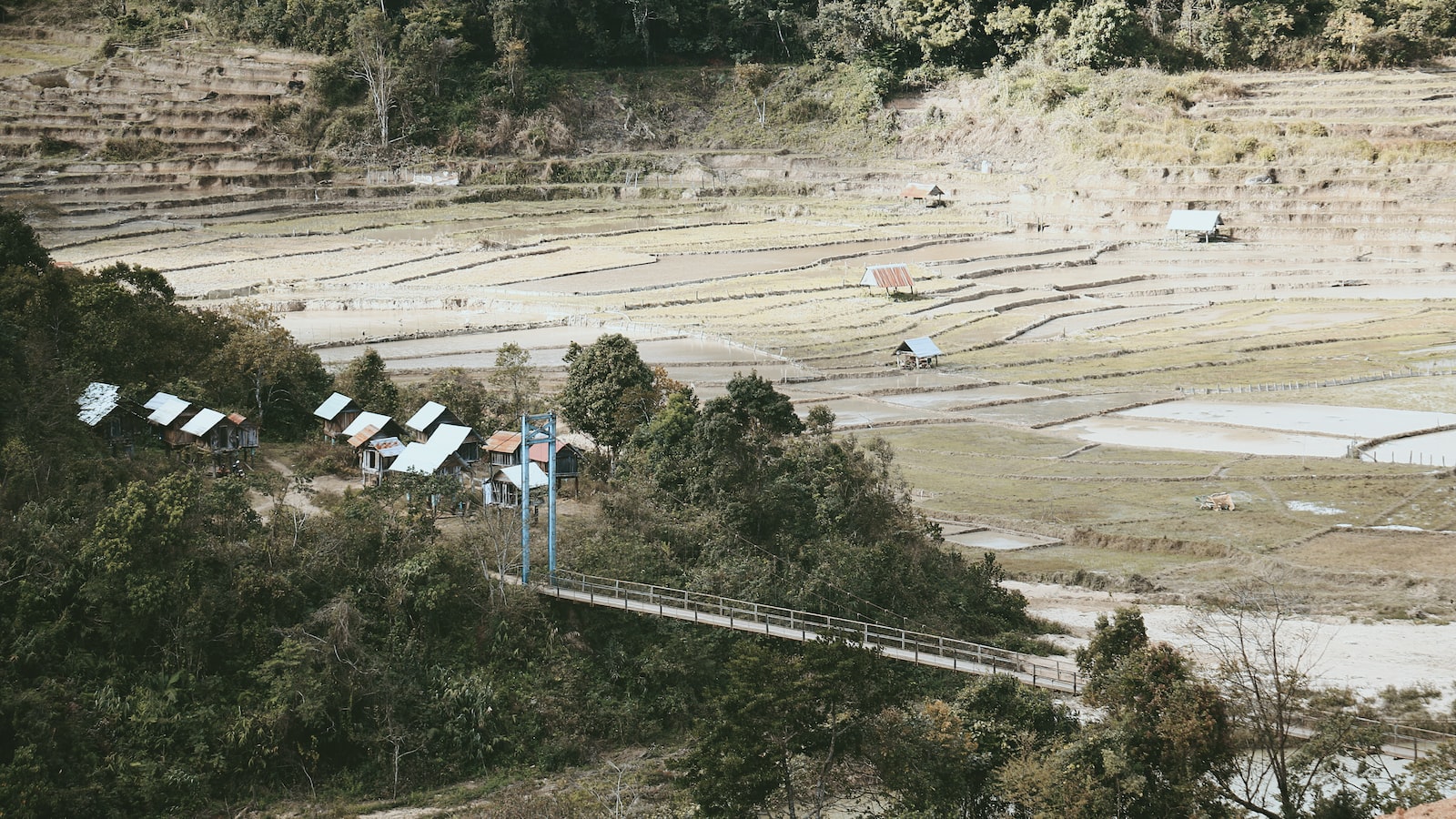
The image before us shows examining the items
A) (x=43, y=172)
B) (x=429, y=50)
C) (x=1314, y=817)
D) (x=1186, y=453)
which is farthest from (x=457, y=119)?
A: (x=1314, y=817)

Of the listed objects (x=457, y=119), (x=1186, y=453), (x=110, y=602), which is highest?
(x=457, y=119)

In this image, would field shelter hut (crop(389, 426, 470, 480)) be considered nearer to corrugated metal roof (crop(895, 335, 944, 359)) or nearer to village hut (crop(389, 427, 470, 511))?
village hut (crop(389, 427, 470, 511))

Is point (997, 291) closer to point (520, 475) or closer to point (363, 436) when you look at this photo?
point (363, 436)

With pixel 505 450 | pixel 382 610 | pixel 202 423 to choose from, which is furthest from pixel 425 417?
pixel 382 610

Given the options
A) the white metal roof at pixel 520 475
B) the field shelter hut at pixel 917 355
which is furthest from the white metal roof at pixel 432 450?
the field shelter hut at pixel 917 355

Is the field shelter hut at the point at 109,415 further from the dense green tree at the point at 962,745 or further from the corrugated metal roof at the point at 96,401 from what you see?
the dense green tree at the point at 962,745

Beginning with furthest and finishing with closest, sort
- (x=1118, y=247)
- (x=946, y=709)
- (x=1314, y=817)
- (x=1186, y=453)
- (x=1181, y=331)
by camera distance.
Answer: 1. (x=1118, y=247)
2. (x=1181, y=331)
3. (x=1186, y=453)
4. (x=946, y=709)
5. (x=1314, y=817)

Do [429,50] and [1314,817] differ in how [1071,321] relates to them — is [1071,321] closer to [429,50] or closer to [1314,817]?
→ [1314,817]
